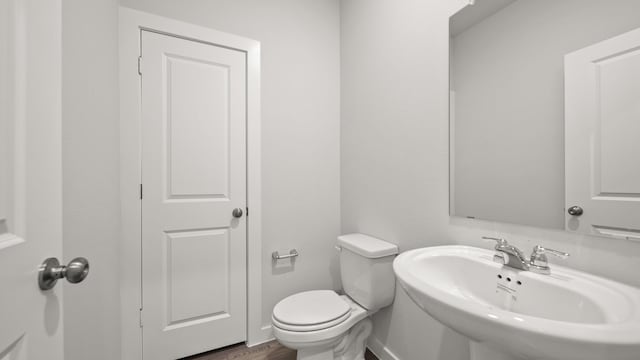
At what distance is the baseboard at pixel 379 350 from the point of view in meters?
1.45

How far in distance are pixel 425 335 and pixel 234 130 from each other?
5.27ft

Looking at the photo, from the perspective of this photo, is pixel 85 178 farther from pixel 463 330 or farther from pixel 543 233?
pixel 543 233

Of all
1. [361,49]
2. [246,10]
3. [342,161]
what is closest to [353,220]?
[342,161]

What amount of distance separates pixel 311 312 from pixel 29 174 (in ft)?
3.98

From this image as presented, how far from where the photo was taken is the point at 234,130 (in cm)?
162

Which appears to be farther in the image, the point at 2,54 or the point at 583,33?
the point at 583,33

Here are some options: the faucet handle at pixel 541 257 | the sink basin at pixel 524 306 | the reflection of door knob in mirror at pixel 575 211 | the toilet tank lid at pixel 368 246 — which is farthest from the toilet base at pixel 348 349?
the reflection of door knob in mirror at pixel 575 211

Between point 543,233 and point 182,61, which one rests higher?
point 182,61

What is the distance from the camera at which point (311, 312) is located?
4.27 feet

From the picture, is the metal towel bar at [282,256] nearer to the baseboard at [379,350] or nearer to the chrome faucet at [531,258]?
the baseboard at [379,350]

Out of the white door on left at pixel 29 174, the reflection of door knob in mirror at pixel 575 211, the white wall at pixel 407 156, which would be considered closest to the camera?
the white door on left at pixel 29 174

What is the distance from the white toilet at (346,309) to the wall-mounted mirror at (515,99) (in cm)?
52

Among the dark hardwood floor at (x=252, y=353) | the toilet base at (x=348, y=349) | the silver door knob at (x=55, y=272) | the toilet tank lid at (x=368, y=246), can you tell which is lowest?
the dark hardwood floor at (x=252, y=353)

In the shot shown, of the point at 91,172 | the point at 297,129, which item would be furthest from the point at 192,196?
the point at 297,129
